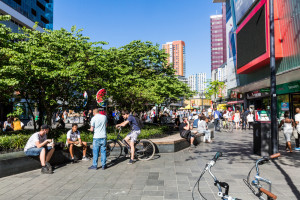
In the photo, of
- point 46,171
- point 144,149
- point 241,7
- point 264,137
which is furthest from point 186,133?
point 241,7

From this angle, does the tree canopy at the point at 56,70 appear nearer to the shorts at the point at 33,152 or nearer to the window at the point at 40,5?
the shorts at the point at 33,152

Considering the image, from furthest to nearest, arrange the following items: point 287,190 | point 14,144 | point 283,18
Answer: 1. point 283,18
2. point 14,144
3. point 287,190

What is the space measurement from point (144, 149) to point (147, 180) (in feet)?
8.25

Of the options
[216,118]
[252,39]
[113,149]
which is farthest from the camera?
[252,39]

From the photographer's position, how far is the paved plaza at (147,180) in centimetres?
456

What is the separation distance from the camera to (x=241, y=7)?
26.4m

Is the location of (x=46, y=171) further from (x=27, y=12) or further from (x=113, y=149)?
(x=27, y=12)

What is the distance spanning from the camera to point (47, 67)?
8977 mm

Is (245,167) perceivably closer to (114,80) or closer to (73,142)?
(73,142)

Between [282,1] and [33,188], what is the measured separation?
2014 centimetres

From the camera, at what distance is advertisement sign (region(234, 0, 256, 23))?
2451 centimetres

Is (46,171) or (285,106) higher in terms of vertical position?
(285,106)

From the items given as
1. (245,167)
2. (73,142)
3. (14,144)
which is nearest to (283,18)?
(245,167)

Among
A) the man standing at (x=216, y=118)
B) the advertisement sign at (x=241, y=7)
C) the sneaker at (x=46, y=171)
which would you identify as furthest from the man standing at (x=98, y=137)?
the advertisement sign at (x=241, y=7)
